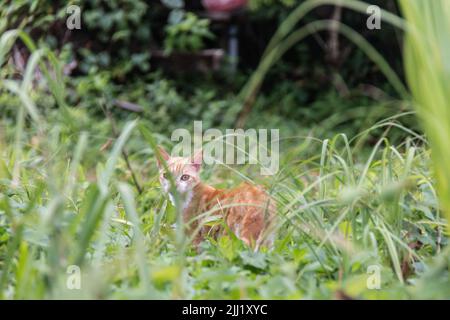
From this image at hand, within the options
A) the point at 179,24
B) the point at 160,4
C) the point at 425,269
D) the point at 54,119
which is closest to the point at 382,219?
the point at 425,269

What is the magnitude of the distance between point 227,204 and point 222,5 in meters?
4.80

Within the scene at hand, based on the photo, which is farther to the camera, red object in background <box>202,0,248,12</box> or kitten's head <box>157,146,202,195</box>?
red object in background <box>202,0,248,12</box>

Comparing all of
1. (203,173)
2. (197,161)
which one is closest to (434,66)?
(197,161)

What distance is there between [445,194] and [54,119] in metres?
4.07

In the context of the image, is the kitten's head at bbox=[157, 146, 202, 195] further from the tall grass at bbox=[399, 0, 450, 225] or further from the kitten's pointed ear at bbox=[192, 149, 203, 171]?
the tall grass at bbox=[399, 0, 450, 225]

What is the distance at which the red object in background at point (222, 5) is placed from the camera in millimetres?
7594

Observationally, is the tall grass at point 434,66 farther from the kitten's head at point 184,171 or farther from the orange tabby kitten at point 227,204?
the kitten's head at point 184,171

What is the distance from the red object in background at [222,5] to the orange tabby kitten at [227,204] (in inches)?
159

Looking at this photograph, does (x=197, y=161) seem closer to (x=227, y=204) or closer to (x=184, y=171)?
(x=184, y=171)

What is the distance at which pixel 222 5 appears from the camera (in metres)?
7.62

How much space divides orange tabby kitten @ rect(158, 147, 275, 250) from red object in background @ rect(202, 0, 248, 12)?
4.04 meters

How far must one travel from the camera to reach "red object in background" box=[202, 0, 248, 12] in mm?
7594

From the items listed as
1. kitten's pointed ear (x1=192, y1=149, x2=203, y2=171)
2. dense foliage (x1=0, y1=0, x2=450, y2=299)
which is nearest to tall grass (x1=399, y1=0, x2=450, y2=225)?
dense foliage (x1=0, y1=0, x2=450, y2=299)
